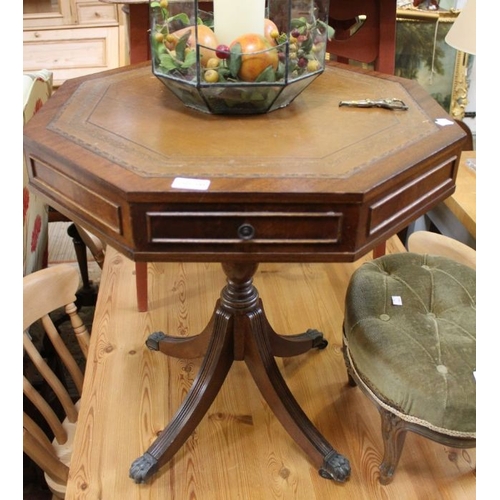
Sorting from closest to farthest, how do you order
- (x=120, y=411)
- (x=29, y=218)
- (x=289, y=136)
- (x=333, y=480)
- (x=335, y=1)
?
1. (x=289, y=136)
2. (x=333, y=480)
3. (x=120, y=411)
4. (x=335, y=1)
5. (x=29, y=218)

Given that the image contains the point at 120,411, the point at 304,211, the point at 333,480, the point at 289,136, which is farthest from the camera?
the point at 120,411

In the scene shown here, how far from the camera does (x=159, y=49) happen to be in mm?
965

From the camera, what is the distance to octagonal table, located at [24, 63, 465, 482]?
77 cm

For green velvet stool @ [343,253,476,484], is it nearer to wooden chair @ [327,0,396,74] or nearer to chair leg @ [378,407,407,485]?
chair leg @ [378,407,407,485]

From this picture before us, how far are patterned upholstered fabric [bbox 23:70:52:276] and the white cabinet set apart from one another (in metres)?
1.30

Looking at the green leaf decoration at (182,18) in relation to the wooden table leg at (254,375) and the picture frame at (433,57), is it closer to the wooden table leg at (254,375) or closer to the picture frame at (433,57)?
the wooden table leg at (254,375)

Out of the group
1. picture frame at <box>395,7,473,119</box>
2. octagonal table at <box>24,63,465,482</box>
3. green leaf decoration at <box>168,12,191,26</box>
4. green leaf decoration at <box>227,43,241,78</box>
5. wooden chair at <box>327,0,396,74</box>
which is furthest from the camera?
picture frame at <box>395,7,473,119</box>

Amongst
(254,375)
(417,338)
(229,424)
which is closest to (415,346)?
(417,338)

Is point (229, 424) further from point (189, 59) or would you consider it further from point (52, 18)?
point (52, 18)

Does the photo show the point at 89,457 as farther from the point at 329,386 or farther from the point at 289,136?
the point at 289,136

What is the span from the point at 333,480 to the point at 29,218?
3.43ft

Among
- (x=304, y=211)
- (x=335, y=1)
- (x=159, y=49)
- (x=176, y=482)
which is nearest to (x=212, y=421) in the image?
(x=176, y=482)

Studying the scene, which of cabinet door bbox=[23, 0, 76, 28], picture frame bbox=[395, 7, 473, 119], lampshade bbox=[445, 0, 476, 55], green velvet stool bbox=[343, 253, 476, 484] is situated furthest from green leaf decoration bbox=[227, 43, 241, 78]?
cabinet door bbox=[23, 0, 76, 28]

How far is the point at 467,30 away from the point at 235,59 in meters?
0.93
